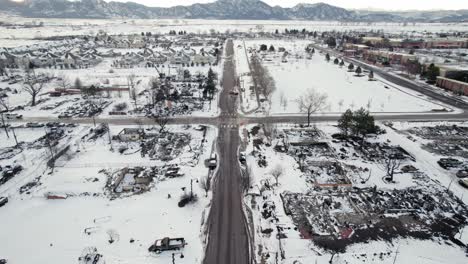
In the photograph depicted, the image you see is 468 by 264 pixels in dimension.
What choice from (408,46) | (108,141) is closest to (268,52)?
(408,46)

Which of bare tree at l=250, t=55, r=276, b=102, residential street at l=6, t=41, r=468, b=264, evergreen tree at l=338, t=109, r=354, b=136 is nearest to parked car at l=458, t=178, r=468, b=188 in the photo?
evergreen tree at l=338, t=109, r=354, b=136

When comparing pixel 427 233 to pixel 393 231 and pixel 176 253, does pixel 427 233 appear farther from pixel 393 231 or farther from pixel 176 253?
pixel 176 253

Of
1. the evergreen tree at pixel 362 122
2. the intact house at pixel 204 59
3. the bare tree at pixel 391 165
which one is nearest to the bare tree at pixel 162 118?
the evergreen tree at pixel 362 122

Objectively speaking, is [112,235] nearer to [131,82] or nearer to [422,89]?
[131,82]

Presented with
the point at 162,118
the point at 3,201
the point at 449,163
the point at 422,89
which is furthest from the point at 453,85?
the point at 3,201

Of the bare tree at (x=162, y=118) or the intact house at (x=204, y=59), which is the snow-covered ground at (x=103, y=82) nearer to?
the intact house at (x=204, y=59)

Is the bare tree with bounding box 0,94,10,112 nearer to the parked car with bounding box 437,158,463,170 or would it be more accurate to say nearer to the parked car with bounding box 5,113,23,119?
the parked car with bounding box 5,113,23,119
